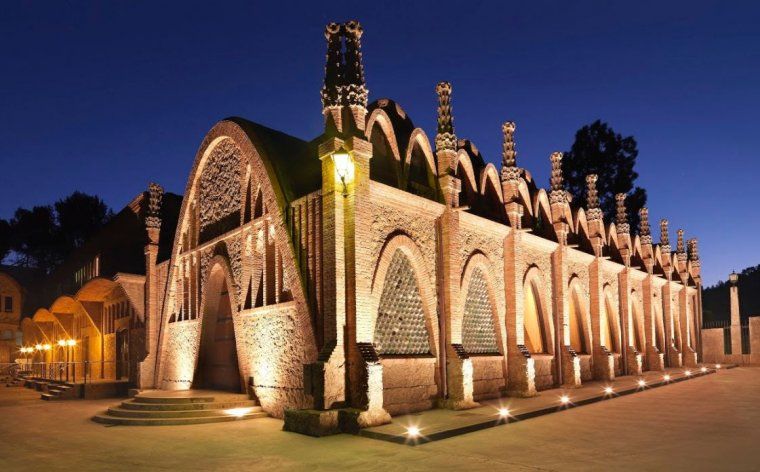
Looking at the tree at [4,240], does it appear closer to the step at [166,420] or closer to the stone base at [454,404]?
the step at [166,420]

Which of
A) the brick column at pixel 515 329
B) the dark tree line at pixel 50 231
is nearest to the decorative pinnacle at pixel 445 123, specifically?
the brick column at pixel 515 329

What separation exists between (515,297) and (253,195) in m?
8.41

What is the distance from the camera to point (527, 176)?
2398 centimetres

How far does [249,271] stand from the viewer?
16.8 m

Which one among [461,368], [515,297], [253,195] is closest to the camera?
[461,368]

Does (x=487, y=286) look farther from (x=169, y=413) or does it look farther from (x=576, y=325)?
(x=169, y=413)

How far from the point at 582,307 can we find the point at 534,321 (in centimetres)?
291

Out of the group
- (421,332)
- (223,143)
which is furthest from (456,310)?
(223,143)

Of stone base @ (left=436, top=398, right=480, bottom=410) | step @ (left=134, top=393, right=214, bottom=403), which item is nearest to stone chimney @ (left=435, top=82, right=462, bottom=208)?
stone base @ (left=436, top=398, right=480, bottom=410)

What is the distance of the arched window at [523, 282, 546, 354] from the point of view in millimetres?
20641

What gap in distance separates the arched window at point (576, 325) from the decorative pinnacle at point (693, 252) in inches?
690

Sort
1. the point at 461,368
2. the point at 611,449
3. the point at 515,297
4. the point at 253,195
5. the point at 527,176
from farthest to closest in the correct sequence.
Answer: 1. the point at 527,176
2. the point at 515,297
3. the point at 253,195
4. the point at 461,368
5. the point at 611,449

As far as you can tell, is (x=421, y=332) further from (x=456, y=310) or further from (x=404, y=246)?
(x=404, y=246)

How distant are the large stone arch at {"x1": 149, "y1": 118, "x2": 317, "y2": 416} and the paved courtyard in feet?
5.34
